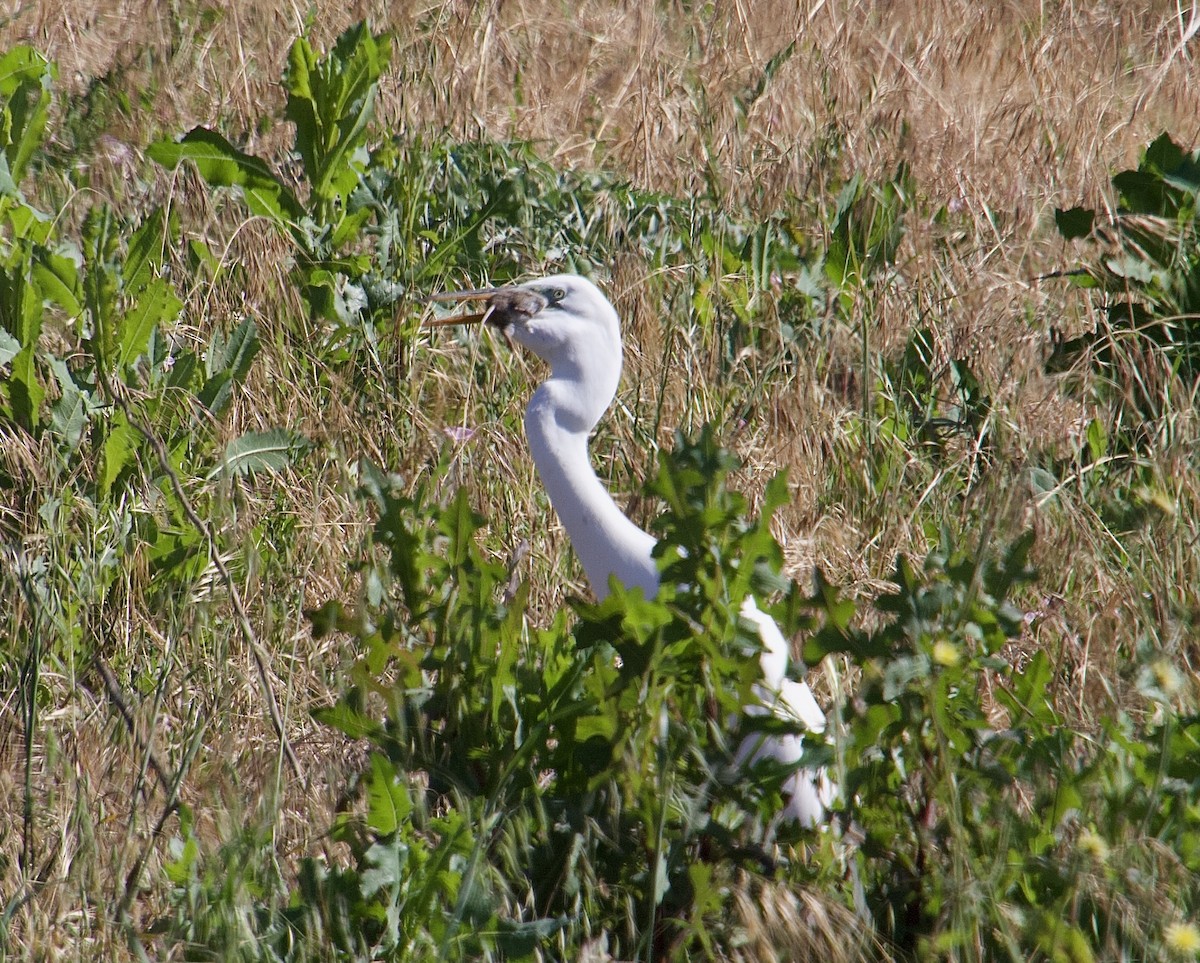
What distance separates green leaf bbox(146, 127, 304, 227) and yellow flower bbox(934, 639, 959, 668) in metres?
2.02

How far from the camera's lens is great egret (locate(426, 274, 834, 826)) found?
6.95ft

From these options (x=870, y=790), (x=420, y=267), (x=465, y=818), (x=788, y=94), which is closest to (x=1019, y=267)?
(x=788, y=94)

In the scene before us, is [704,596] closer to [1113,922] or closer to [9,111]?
[1113,922]

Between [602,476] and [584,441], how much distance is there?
0.81 metres

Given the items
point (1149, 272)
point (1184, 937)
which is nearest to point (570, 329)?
point (1184, 937)

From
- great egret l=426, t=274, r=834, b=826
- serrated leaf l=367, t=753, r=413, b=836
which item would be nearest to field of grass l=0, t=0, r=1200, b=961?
serrated leaf l=367, t=753, r=413, b=836

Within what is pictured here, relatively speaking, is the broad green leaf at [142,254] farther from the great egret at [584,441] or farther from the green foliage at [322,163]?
the great egret at [584,441]

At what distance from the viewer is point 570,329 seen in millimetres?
2148

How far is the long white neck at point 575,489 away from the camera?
6.96 feet

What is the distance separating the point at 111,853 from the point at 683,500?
899 mm

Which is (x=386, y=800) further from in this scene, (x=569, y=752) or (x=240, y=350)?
(x=240, y=350)

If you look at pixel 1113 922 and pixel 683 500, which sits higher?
pixel 683 500

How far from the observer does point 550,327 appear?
215cm

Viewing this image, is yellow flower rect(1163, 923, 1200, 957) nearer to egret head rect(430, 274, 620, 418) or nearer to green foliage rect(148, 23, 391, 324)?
egret head rect(430, 274, 620, 418)
